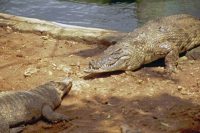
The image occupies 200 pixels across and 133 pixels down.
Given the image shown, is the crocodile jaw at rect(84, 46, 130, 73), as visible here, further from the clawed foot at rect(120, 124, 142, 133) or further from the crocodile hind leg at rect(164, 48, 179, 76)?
the clawed foot at rect(120, 124, 142, 133)

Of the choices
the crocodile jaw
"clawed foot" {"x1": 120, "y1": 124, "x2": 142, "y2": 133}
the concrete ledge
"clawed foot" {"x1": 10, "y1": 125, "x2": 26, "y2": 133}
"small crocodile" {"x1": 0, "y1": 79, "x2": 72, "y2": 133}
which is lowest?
"clawed foot" {"x1": 120, "y1": 124, "x2": 142, "y2": 133}

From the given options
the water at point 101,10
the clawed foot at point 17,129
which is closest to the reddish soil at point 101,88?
the clawed foot at point 17,129

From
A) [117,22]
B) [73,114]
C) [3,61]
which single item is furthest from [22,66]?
→ [117,22]

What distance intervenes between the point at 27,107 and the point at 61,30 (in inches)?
136

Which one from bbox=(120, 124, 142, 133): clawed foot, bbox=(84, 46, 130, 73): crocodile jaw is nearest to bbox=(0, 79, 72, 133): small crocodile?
bbox=(120, 124, 142, 133): clawed foot

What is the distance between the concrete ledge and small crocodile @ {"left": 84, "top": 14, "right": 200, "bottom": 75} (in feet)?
2.68

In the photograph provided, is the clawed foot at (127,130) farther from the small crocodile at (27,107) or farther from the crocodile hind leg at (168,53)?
the crocodile hind leg at (168,53)

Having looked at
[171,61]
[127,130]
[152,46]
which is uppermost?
[152,46]

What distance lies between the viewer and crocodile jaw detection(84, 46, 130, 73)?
5.28 meters

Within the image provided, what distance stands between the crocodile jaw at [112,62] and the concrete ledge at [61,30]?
3.14 ft

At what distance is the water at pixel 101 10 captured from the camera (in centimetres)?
→ 1042

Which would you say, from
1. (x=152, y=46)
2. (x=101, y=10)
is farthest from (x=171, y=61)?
(x=101, y=10)

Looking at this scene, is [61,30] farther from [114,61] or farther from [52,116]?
[52,116]

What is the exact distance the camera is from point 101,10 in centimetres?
1185
